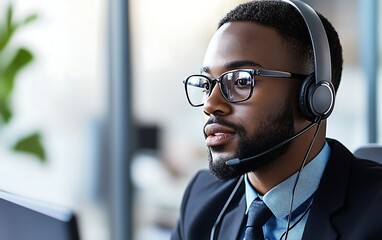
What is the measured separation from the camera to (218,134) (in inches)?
48.6

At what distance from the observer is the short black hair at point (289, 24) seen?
124 cm

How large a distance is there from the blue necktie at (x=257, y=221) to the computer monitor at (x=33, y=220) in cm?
48

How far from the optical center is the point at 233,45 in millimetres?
1243

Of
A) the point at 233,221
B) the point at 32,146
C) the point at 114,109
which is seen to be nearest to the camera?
the point at 233,221

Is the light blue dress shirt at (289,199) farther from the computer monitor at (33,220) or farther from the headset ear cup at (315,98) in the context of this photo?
the computer monitor at (33,220)

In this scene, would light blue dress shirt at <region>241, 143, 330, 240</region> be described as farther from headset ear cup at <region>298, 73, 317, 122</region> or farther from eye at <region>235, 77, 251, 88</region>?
eye at <region>235, 77, 251, 88</region>

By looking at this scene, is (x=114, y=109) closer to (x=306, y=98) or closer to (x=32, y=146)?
(x=32, y=146)

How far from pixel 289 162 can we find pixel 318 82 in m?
0.18

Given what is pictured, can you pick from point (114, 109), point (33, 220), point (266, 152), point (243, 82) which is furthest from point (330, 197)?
point (114, 109)

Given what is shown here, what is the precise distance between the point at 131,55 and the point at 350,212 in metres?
2.09

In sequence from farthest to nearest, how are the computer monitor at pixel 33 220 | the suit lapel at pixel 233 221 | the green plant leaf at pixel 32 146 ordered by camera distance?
1. the green plant leaf at pixel 32 146
2. the suit lapel at pixel 233 221
3. the computer monitor at pixel 33 220

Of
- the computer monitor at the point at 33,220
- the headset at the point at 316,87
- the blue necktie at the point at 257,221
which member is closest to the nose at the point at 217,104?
the headset at the point at 316,87

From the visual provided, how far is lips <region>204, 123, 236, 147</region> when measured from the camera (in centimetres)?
122

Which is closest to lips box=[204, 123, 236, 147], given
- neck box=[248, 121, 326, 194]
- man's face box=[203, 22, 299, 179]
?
man's face box=[203, 22, 299, 179]
